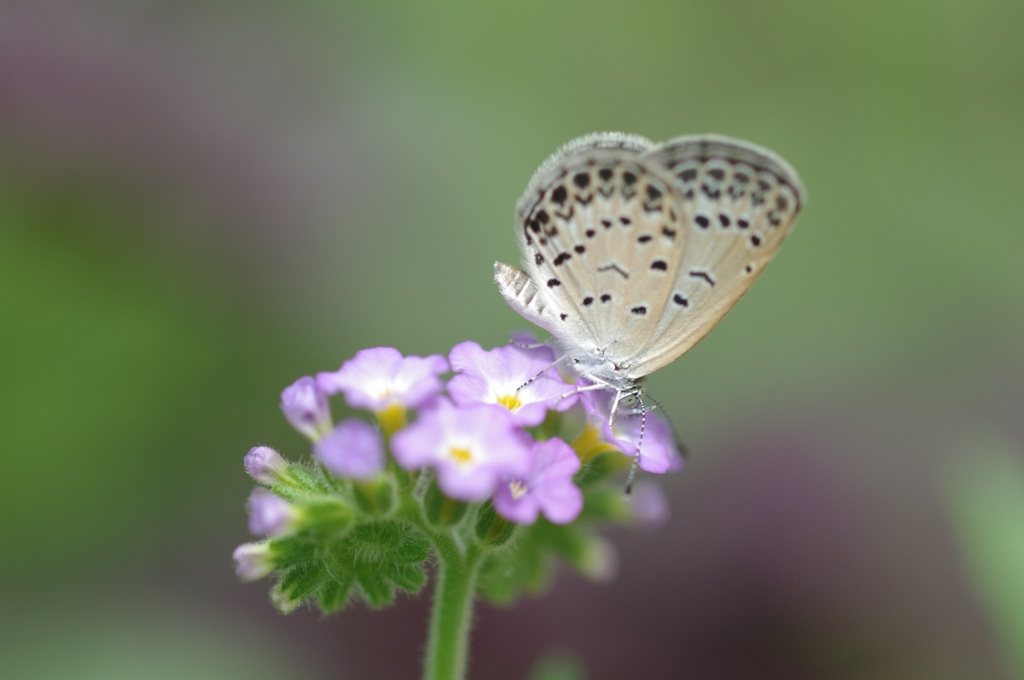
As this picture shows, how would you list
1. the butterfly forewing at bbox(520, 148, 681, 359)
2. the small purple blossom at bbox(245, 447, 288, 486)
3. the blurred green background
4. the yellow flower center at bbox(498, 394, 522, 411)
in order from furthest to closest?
the blurred green background
the butterfly forewing at bbox(520, 148, 681, 359)
the yellow flower center at bbox(498, 394, 522, 411)
the small purple blossom at bbox(245, 447, 288, 486)

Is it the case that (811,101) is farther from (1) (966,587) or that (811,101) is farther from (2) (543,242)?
(2) (543,242)

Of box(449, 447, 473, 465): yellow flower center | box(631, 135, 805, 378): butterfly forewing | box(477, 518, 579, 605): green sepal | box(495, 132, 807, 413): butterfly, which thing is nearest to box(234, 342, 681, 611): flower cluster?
box(449, 447, 473, 465): yellow flower center

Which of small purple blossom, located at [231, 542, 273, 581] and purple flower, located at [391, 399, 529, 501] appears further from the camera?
small purple blossom, located at [231, 542, 273, 581]

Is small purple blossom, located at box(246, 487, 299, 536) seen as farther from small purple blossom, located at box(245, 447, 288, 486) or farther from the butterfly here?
the butterfly

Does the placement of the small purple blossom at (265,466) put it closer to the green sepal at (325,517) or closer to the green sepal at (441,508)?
the green sepal at (325,517)

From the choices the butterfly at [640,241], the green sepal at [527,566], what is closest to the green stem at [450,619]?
the green sepal at [527,566]

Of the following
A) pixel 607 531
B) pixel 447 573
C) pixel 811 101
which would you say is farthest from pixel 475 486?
pixel 811 101
